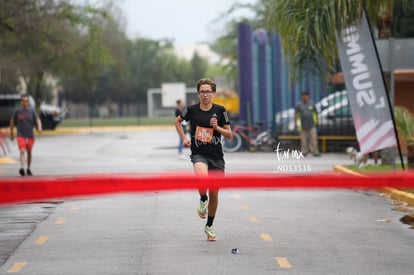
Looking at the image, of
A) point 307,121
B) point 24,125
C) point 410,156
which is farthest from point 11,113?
point 410,156

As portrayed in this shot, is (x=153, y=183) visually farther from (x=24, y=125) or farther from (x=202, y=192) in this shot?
(x=24, y=125)

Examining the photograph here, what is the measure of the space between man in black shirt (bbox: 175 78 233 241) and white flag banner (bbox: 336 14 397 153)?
6839mm

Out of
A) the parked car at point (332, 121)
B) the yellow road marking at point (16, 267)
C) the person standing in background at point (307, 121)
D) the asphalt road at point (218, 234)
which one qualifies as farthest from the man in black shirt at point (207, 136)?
the parked car at point (332, 121)

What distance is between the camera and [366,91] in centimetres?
1759

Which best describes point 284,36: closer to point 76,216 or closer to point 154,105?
point 76,216

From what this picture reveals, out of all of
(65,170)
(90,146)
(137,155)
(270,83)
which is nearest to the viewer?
(65,170)

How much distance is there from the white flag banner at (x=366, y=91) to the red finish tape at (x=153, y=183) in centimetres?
1047

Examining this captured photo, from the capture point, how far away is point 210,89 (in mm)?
11117

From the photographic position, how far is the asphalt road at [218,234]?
9461 mm

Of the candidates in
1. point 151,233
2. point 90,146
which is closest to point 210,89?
point 151,233

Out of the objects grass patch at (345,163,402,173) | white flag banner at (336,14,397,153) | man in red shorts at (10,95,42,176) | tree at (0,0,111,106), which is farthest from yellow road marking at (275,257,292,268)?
tree at (0,0,111,106)

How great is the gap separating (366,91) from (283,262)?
8537 millimetres

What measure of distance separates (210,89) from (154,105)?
103052 millimetres

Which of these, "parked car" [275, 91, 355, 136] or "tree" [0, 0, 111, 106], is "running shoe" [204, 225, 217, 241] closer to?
"parked car" [275, 91, 355, 136]
